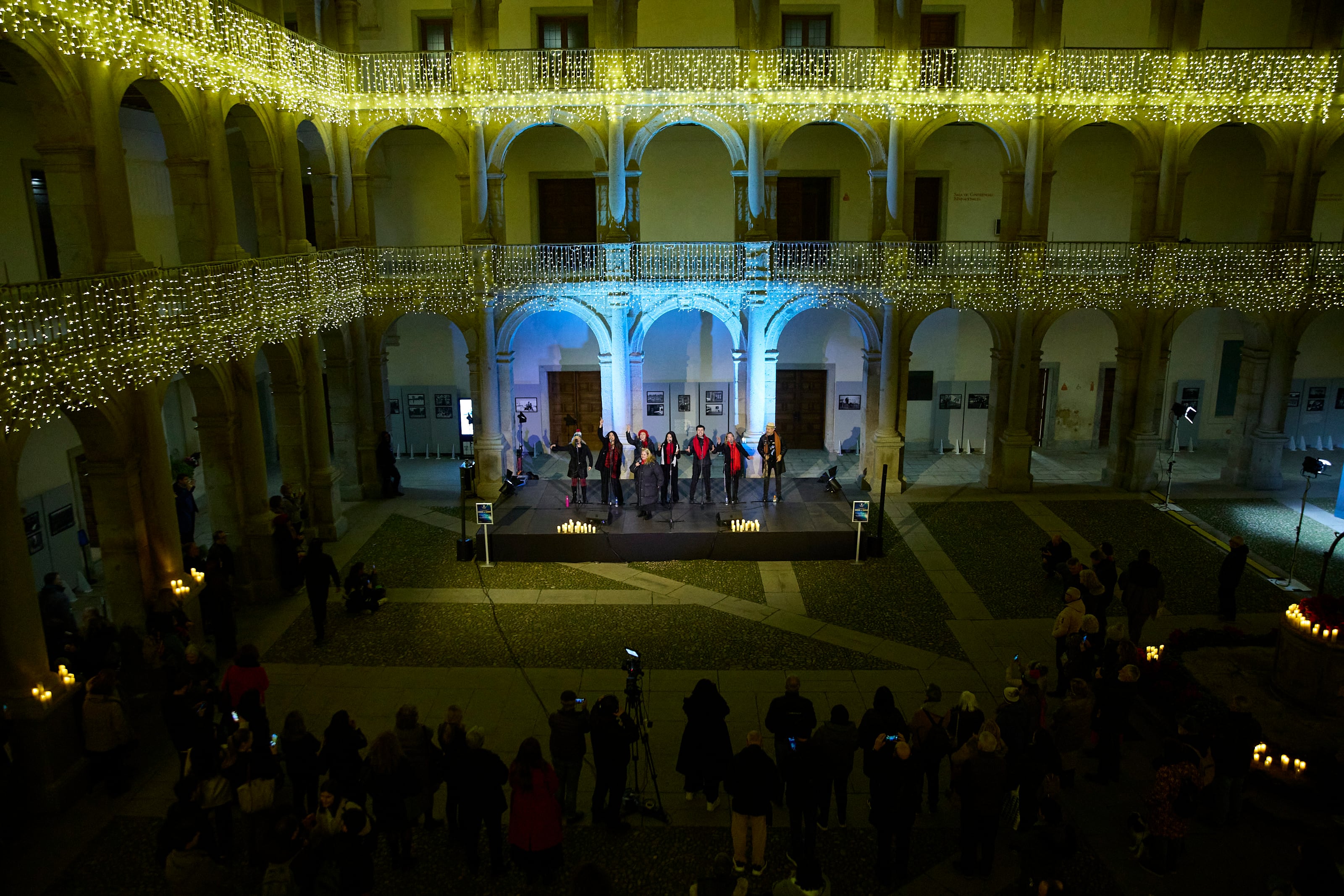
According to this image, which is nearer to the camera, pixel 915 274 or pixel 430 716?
pixel 430 716

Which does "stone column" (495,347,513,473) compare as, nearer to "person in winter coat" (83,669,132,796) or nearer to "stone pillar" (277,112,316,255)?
"stone pillar" (277,112,316,255)

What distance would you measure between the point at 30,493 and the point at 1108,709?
16.3 metres

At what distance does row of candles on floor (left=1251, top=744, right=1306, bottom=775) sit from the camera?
988 centimetres

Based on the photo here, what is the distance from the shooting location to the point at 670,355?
2541cm

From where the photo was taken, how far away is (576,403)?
84.3 feet

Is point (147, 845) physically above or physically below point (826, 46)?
below

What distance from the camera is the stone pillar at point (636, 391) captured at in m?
22.0

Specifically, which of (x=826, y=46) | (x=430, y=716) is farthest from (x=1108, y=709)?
(x=826, y=46)

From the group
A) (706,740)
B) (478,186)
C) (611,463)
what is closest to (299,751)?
(706,740)

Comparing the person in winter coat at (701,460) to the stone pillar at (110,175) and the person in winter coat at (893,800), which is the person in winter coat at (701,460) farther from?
the person in winter coat at (893,800)

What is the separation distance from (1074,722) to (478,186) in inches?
645

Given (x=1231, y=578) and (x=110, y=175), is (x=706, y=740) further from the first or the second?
(x=110, y=175)

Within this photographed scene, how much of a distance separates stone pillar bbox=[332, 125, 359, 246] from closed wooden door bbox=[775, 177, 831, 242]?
10535mm

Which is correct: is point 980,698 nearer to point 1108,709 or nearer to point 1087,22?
point 1108,709
